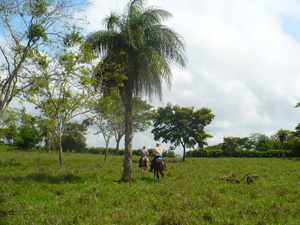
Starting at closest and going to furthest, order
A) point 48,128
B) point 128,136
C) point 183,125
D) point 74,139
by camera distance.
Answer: point 128,136 → point 48,128 → point 183,125 → point 74,139

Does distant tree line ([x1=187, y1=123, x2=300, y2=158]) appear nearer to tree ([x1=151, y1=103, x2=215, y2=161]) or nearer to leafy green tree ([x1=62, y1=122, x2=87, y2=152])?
tree ([x1=151, y1=103, x2=215, y2=161])

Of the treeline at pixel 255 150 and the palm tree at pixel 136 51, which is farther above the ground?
the palm tree at pixel 136 51

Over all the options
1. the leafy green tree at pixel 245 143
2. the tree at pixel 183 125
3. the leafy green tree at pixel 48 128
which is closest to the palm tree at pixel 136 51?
the leafy green tree at pixel 48 128

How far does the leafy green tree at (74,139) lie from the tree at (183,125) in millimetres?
32538

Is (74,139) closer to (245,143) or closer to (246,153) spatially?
(246,153)

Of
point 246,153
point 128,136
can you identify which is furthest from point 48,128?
point 246,153

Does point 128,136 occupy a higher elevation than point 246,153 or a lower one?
higher

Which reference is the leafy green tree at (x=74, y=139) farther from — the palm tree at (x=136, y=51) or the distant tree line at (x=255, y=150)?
the palm tree at (x=136, y=51)

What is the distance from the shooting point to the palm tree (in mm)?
14750

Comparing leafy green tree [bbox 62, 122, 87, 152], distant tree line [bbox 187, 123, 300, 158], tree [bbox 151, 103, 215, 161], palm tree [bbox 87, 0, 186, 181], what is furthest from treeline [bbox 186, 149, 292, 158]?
palm tree [bbox 87, 0, 186, 181]

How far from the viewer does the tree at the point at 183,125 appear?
4019cm

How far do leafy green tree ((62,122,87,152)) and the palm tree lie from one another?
179 ft

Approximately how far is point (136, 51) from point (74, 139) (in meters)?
58.9

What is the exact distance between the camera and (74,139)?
68688mm
